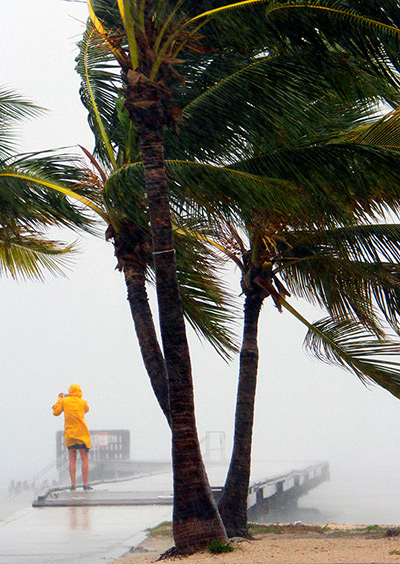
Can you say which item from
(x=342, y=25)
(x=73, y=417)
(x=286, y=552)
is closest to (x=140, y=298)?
(x=286, y=552)

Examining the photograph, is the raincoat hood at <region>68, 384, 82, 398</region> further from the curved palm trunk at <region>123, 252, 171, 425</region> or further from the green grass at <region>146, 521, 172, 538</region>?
the curved palm trunk at <region>123, 252, 171, 425</region>

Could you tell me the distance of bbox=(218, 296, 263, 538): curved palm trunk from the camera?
8477mm

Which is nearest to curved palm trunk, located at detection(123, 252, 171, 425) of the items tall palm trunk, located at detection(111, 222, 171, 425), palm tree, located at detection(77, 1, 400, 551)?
tall palm trunk, located at detection(111, 222, 171, 425)

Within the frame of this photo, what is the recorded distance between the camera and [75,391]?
11.9m

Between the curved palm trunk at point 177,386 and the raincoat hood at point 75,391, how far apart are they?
222 inches

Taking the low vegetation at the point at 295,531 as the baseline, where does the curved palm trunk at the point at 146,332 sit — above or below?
above

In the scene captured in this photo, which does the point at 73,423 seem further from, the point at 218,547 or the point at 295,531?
the point at 218,547

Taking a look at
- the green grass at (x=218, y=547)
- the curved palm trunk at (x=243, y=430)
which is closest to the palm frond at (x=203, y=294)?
the curved palm trunk at (x=243, y=430)

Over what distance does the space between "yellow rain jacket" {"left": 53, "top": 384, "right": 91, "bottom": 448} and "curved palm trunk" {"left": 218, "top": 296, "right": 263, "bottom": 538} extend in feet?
13.1

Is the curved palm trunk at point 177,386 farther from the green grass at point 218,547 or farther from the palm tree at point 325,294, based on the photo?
the palm tree at point 325,294

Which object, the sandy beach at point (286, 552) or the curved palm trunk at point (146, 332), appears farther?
the curved palm trunk at point (146, 332)

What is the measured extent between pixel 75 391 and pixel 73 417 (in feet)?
1.48

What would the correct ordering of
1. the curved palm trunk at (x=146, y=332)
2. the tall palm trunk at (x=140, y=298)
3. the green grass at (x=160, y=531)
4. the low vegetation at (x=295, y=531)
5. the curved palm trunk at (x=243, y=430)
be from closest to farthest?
1. the curved palm trunk at (x=146, y=332)
2. the tall palm trunk at (x=140, y=298)
3. the green grass at (x=160, y=531)
4. the low vegetation at (x=295, y=531)
5. the curved palm trunk at (x=243, y=430)

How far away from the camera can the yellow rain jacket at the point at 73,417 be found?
1183 cm
